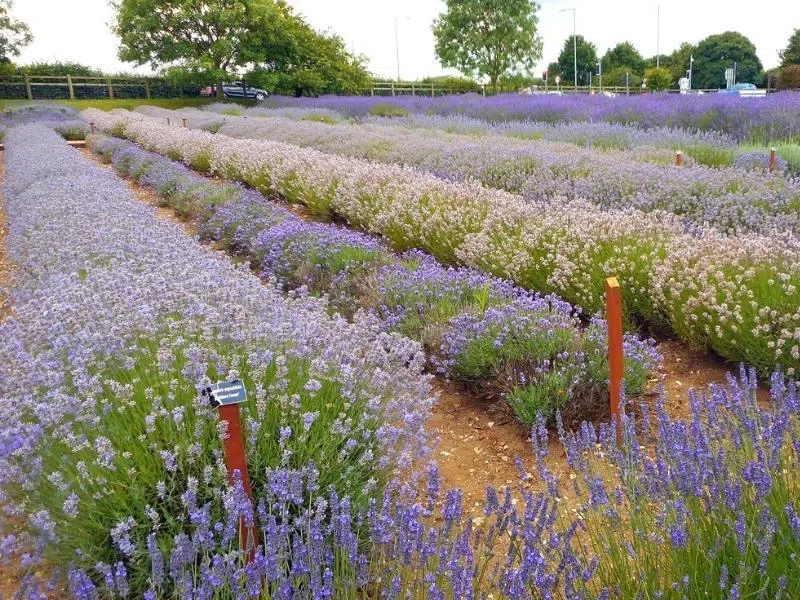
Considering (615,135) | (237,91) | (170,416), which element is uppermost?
(237,91)

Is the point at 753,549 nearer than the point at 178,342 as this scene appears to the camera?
Yes

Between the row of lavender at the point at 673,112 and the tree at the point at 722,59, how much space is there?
54403 millimetres

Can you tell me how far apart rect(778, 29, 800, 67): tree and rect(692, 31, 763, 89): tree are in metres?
10.9

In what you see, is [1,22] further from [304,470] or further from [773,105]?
[304,470]

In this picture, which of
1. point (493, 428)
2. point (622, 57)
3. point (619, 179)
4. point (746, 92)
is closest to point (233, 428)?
point (493, 428)

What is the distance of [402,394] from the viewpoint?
2660mm

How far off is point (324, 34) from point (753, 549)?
36.5m

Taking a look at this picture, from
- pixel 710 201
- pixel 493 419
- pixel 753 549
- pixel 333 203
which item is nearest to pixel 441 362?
pixel 493 419

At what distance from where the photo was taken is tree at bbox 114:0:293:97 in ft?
101

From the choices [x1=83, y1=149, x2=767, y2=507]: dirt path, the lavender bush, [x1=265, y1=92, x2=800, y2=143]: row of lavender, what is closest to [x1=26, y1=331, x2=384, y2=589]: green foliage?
the lavender bush

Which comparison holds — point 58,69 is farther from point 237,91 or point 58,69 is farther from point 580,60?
point 580,60

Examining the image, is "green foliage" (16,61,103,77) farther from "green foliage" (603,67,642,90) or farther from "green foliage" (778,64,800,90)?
"green foliage" (603,67,642,90)

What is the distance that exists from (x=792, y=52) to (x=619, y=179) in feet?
187

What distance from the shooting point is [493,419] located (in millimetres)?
3480
